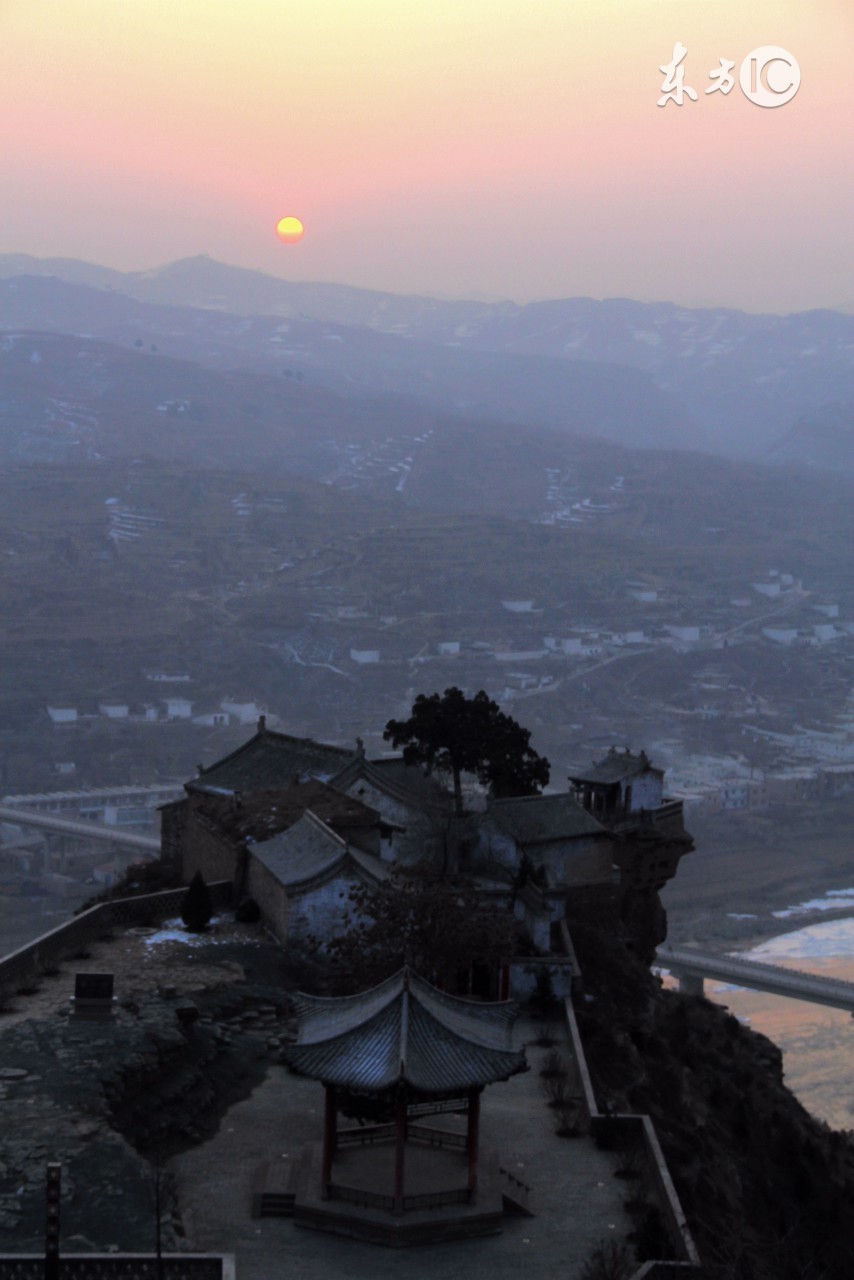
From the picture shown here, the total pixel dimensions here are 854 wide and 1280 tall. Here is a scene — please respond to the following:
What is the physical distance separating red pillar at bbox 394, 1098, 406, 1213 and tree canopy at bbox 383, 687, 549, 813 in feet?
46.1

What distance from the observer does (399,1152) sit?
15.2m

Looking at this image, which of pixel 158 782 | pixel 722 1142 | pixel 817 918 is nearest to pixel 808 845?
pixel 817 918

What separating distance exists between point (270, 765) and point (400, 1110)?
61.2 feet

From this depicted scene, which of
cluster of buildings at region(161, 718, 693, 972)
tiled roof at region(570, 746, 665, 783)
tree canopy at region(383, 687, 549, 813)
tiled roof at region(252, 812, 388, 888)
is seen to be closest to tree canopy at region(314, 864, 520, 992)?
tiled roof at region(252, 812, 388, 888)

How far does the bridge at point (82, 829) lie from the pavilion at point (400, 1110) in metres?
66.5

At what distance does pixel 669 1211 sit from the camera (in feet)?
50.5

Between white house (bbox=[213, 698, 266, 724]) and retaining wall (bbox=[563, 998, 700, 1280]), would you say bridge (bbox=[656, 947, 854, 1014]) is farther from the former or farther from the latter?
white house (bbox=[213, 698, 266, 724])

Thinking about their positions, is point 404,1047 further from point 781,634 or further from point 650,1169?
point 781,634

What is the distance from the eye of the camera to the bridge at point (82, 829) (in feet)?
286

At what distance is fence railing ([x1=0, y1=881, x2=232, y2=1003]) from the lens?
20750 millimetres

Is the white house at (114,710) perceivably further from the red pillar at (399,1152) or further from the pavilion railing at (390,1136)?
the red pillar at (399,1152)

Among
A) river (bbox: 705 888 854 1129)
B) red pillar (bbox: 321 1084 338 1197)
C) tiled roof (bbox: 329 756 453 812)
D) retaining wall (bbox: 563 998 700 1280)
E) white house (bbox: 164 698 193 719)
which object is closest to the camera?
retaining wall (bbox: 563 998 700 1280)

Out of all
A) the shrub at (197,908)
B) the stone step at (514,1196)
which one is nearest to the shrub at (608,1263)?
the stone step at (514,1196)

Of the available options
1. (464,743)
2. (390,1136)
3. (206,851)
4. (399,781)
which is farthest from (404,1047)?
(399,781)
